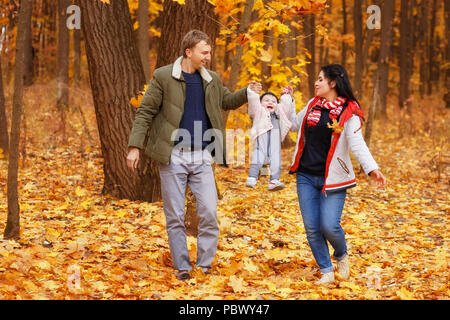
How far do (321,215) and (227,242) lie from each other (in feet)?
6.09

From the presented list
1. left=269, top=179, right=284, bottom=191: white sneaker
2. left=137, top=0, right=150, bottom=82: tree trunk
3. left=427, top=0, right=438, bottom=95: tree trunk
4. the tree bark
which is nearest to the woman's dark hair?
left=269, top=179, right=284, bottom=191: white sneaker

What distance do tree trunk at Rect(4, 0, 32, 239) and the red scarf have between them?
2.90 meters

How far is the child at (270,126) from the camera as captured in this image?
491 centimetres

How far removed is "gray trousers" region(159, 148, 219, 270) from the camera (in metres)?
4.73

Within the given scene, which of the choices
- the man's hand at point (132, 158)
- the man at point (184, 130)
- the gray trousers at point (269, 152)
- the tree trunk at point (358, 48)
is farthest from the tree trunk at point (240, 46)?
the tree trunk at point (358, 48)

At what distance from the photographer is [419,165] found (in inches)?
479

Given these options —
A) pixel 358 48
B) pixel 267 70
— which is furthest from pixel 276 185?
pixel 358 48

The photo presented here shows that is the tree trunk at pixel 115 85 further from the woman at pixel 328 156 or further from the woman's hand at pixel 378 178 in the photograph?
the woman's hand at pixel 378 178

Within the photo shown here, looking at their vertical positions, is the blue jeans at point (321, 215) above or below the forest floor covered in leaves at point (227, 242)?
above

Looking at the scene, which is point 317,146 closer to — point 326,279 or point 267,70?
point 326,279

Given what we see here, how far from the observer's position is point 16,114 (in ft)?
17.5

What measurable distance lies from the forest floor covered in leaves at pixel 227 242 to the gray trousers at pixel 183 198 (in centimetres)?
23

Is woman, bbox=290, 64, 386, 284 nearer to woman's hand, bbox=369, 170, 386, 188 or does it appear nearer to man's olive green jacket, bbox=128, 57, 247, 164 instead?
woman's hand, bbox=369, 170, 386, 188

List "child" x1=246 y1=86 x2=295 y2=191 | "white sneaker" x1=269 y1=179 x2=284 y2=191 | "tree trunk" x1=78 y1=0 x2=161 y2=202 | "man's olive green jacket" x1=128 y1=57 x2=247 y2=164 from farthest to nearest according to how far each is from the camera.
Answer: "tree trunk" x1=78 y1=0 x2=161 y2=202 → "white sneaker" x1=269 y1=179 x2=284 y2=191 → "child" x1=246 y1=86 x2=295 y2=191 → "man's olive green jacket" x1=128 y1=57 x2=247 y2=164
